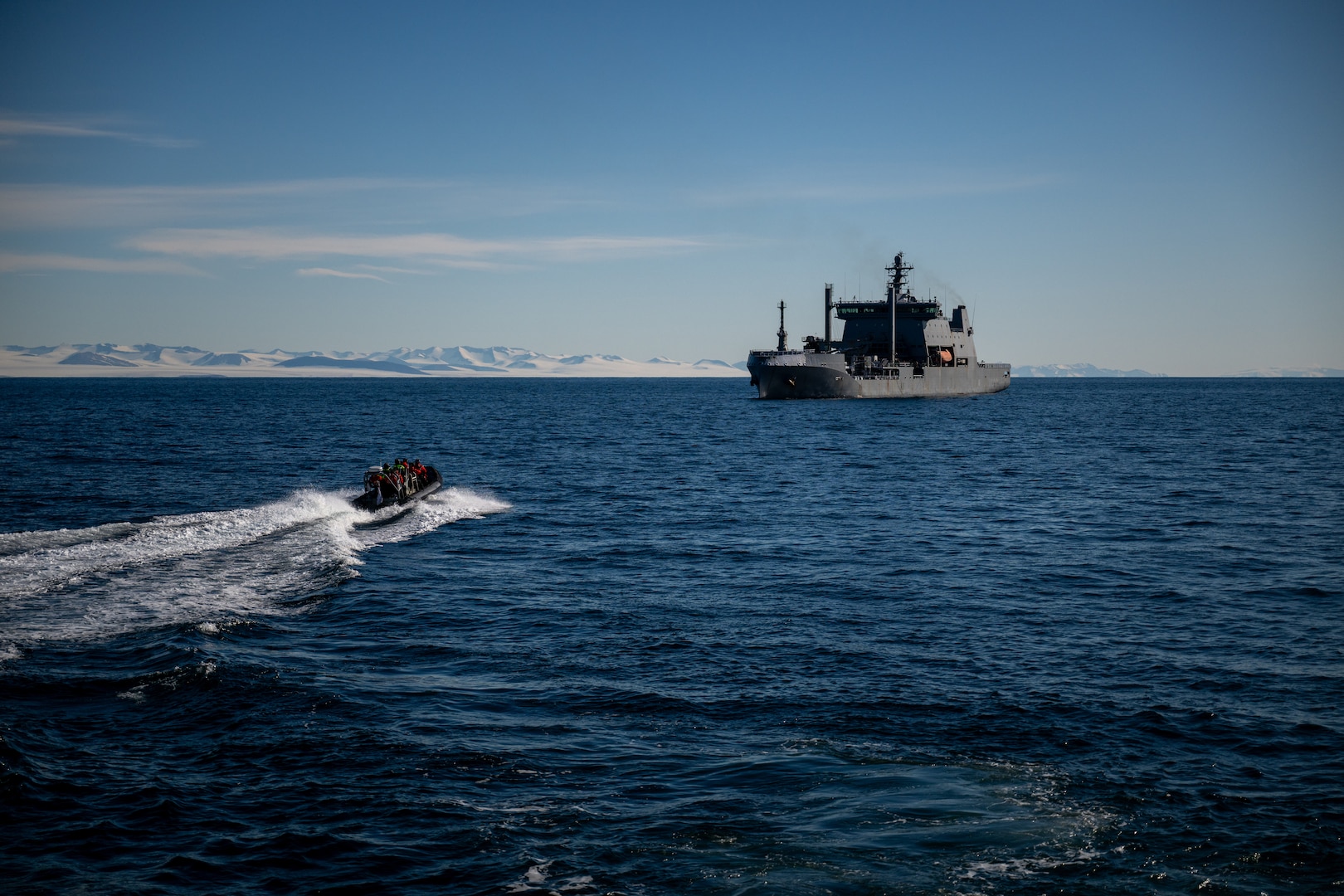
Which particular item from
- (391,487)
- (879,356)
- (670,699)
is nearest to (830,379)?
(879,356)

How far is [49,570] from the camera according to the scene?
78.0 ft

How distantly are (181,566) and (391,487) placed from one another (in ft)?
38.6

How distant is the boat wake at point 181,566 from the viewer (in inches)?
792

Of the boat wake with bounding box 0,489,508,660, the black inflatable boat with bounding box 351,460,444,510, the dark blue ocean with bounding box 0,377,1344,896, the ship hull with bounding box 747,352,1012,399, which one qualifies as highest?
the ship hull with bounding box 747,352,1012,399

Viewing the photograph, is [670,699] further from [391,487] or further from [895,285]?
[895,285]

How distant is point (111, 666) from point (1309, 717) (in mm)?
20080

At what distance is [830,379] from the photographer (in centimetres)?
12025

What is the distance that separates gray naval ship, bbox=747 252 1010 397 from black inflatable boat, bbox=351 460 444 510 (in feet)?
283

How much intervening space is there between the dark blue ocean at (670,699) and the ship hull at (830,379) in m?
82.7

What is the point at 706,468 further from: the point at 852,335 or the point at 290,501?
the point at 852,335

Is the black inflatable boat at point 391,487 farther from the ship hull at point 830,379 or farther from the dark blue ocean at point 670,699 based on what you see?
the ship hull at point 830,379

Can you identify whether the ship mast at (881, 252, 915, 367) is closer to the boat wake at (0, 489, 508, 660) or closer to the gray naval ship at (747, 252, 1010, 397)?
the gray naval ship at (747, 252, 1010, 397)

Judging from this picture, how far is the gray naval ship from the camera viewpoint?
399 feet

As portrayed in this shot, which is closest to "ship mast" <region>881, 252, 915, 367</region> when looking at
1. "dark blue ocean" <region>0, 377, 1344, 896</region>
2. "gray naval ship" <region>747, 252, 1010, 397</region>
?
"gray naval ship" <region>747, 252, 1010, 397</region>
